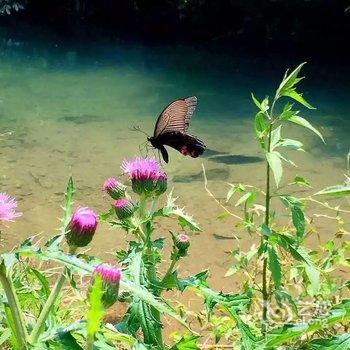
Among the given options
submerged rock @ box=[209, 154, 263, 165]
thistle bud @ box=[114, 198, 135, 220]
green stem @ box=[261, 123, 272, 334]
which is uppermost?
thistle bud @ box=[114, 198, 135, 220]

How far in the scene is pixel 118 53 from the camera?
13.3 m

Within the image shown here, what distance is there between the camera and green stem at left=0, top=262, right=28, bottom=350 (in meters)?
1.03

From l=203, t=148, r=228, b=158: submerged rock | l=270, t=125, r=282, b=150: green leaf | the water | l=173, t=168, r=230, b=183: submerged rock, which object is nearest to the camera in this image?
l=270, t=125, r=282, b=150: green leaf

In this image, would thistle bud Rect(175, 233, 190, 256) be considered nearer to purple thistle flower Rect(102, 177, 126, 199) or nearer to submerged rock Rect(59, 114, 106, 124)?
purple thistle flower Rect(102, 177, 126, 199)

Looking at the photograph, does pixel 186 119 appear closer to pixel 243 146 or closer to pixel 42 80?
pixel 243 146

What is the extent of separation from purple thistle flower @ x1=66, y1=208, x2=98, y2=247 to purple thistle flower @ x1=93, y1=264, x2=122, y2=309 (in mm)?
170

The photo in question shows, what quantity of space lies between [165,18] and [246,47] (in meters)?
3.91

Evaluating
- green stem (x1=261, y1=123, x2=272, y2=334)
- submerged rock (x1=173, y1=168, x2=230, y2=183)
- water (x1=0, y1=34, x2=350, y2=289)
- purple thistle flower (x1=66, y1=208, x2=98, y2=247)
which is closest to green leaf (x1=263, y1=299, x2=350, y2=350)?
Result: purple thistle flower (x1=66, y1=208, x2=98, y2=247)

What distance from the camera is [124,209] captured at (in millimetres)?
1464

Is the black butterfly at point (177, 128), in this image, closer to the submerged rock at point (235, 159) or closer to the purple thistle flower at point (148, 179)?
the purple thistle flower at point (148, 179)

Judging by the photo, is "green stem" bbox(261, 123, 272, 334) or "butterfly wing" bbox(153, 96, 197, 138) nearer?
"green stem" bbox(261, 123, 272, 334)

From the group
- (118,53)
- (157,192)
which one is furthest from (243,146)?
(118,53)

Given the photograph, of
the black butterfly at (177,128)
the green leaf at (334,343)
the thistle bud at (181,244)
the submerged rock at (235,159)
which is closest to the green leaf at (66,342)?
the green leaf at (334,343)

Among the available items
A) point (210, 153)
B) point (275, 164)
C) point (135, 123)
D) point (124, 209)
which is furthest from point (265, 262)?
point (135, 123)
